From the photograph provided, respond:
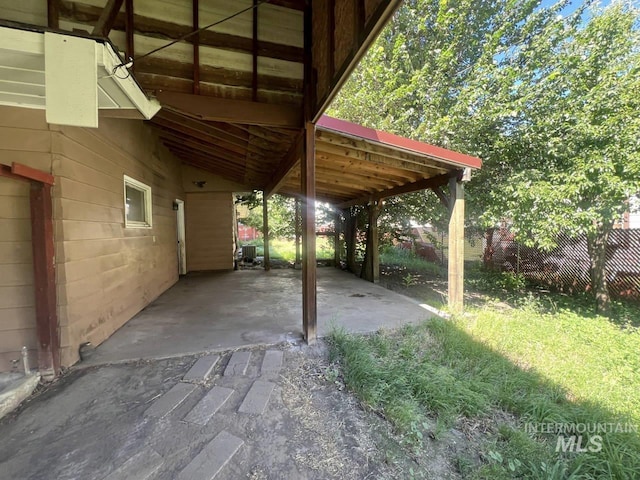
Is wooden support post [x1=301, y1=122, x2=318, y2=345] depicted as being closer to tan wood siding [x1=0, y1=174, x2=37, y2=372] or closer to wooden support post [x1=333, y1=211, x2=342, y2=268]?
tan wood siding [x1=0, y1=174, x2=37, y2=372]

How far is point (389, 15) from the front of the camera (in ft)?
4.26

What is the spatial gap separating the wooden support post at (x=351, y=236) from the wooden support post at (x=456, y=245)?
3.71 m

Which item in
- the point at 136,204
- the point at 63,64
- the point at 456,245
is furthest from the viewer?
the point at 136,204

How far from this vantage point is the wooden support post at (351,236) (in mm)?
7591

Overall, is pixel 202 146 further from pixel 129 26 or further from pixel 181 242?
pixel 181 242

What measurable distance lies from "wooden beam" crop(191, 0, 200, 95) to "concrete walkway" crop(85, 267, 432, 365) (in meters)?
2.38

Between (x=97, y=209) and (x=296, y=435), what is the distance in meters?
2.80

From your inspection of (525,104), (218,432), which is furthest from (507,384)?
(525,104)

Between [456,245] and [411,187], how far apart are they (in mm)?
1395

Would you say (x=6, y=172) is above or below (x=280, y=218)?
below

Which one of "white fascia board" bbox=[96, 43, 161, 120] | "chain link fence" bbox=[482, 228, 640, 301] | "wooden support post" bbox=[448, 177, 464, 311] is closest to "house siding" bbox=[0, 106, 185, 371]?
"white fascia board" bbox=[96, 43, 161, 120]

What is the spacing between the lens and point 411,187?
481 centimetres

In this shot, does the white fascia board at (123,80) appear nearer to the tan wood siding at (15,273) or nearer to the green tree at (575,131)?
the tan wood siding at (15,273)

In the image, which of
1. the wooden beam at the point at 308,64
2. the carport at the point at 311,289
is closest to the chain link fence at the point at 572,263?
the carport at the point at 311,289
